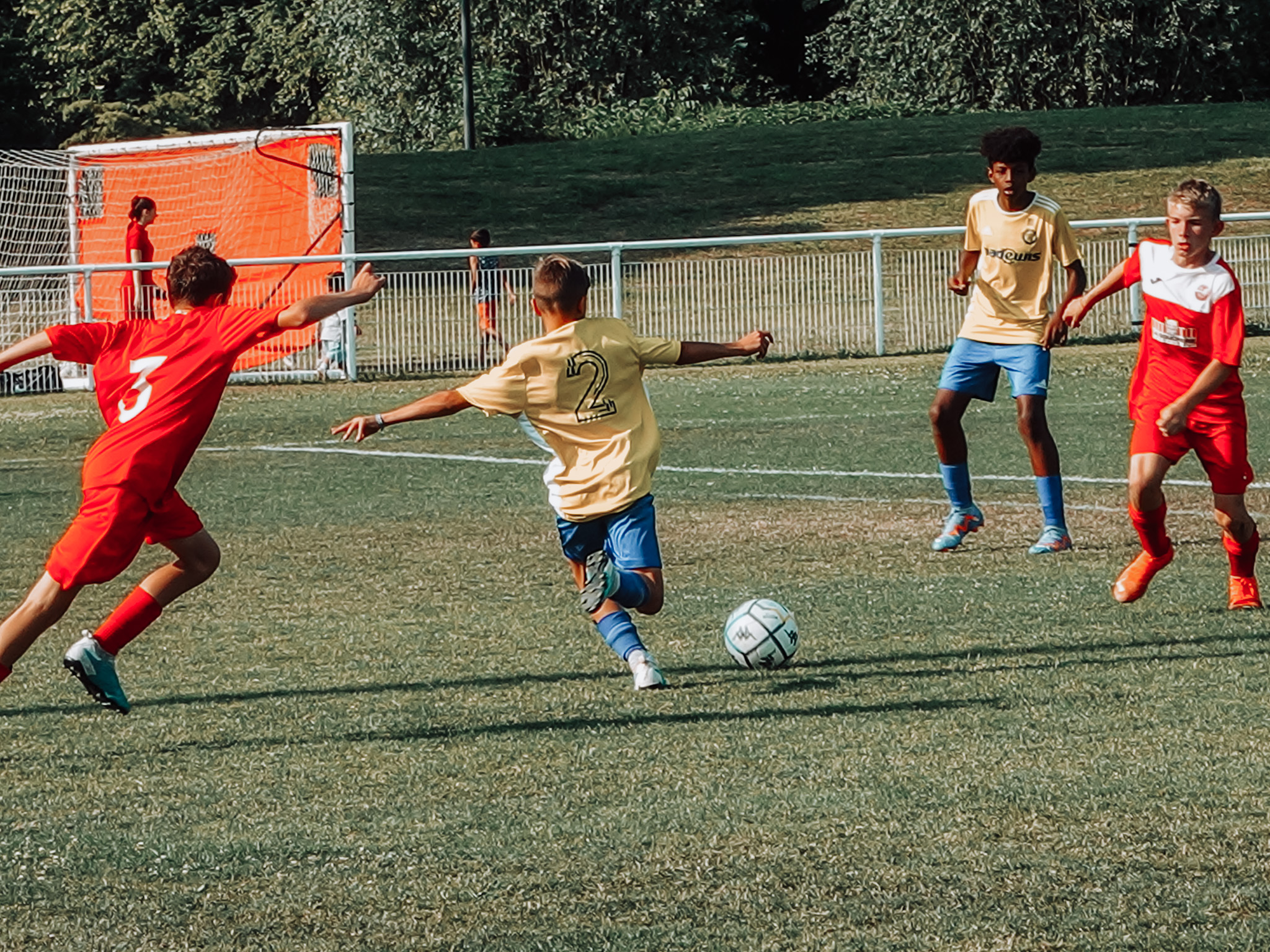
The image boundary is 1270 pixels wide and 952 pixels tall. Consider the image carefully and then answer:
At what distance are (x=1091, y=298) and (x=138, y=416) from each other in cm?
395

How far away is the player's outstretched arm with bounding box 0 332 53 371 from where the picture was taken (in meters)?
6.16

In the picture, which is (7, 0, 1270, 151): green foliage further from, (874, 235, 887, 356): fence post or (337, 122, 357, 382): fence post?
(874, 235, 887, 356): fence post

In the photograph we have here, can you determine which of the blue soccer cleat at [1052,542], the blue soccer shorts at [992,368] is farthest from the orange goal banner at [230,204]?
the blue soccer cleat at [1052,542]

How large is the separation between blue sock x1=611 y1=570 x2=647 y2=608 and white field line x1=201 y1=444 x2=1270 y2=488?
17.1 ft

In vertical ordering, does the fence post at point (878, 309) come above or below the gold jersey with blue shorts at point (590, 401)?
below

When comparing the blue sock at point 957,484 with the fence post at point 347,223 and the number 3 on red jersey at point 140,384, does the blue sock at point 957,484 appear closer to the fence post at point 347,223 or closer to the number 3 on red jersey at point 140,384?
the number 3 on red jersey at point 140,384

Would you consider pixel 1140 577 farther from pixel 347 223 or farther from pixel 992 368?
pixel 347 223

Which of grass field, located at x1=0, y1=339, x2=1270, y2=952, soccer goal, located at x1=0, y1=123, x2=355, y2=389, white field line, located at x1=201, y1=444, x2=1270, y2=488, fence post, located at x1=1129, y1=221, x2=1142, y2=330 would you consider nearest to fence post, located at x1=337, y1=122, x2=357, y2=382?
soccer goal, located at x1=0, y1=123, x2=355, y2=389

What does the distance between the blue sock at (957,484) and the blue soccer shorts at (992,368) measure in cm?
37

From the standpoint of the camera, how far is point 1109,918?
4.19 m

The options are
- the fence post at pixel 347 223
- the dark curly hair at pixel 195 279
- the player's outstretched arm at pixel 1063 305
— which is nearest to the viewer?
the dark curly hair at pixel 195 279

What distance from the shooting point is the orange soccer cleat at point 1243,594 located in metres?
7.78

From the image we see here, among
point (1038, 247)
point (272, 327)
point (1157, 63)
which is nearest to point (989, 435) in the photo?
point (1038, 247)

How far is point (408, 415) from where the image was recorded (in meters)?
6.34
